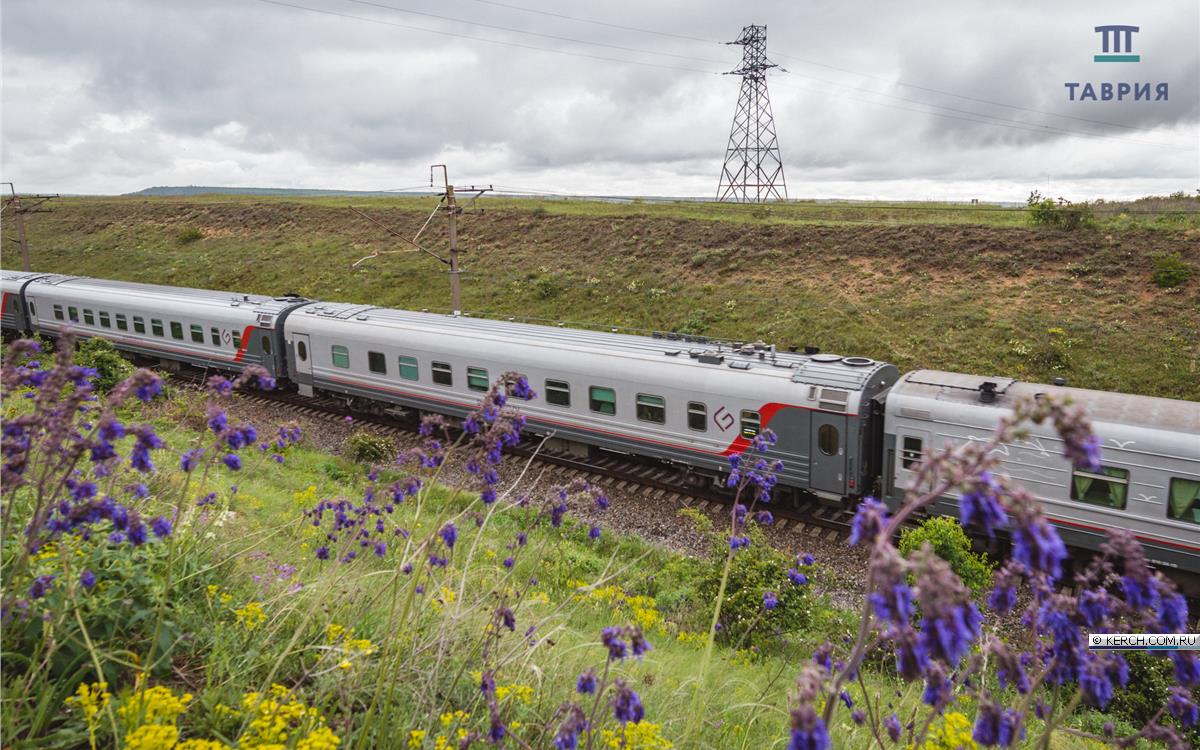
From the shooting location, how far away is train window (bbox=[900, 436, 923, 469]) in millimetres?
12153

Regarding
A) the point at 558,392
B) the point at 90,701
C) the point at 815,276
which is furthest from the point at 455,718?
the point at 815,276

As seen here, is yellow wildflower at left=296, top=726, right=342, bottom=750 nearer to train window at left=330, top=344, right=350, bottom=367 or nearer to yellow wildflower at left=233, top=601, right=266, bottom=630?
yellow wildflower at left=233, top=601, right=266, bottom=630

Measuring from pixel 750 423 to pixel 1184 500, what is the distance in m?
6.35

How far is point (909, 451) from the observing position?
12273 mm

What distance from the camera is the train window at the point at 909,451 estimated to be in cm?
1215

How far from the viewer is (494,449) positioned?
151 inches

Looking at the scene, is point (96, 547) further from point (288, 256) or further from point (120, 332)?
point (288, 256)

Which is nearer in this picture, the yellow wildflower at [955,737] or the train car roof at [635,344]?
the yellow wildflower at [955,737]

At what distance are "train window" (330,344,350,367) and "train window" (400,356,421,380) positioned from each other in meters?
2.22

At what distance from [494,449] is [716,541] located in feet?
21.4

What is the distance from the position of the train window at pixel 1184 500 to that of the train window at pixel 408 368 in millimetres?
14955

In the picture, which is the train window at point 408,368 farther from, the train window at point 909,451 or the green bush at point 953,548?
the green bush at point 953,548

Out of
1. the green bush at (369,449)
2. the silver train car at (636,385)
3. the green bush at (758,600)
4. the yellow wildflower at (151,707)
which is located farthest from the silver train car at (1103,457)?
the green bush at (369,449)

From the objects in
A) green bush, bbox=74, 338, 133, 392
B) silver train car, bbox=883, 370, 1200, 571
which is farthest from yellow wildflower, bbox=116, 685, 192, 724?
green bush, bbox=74, 338, 133, 392
